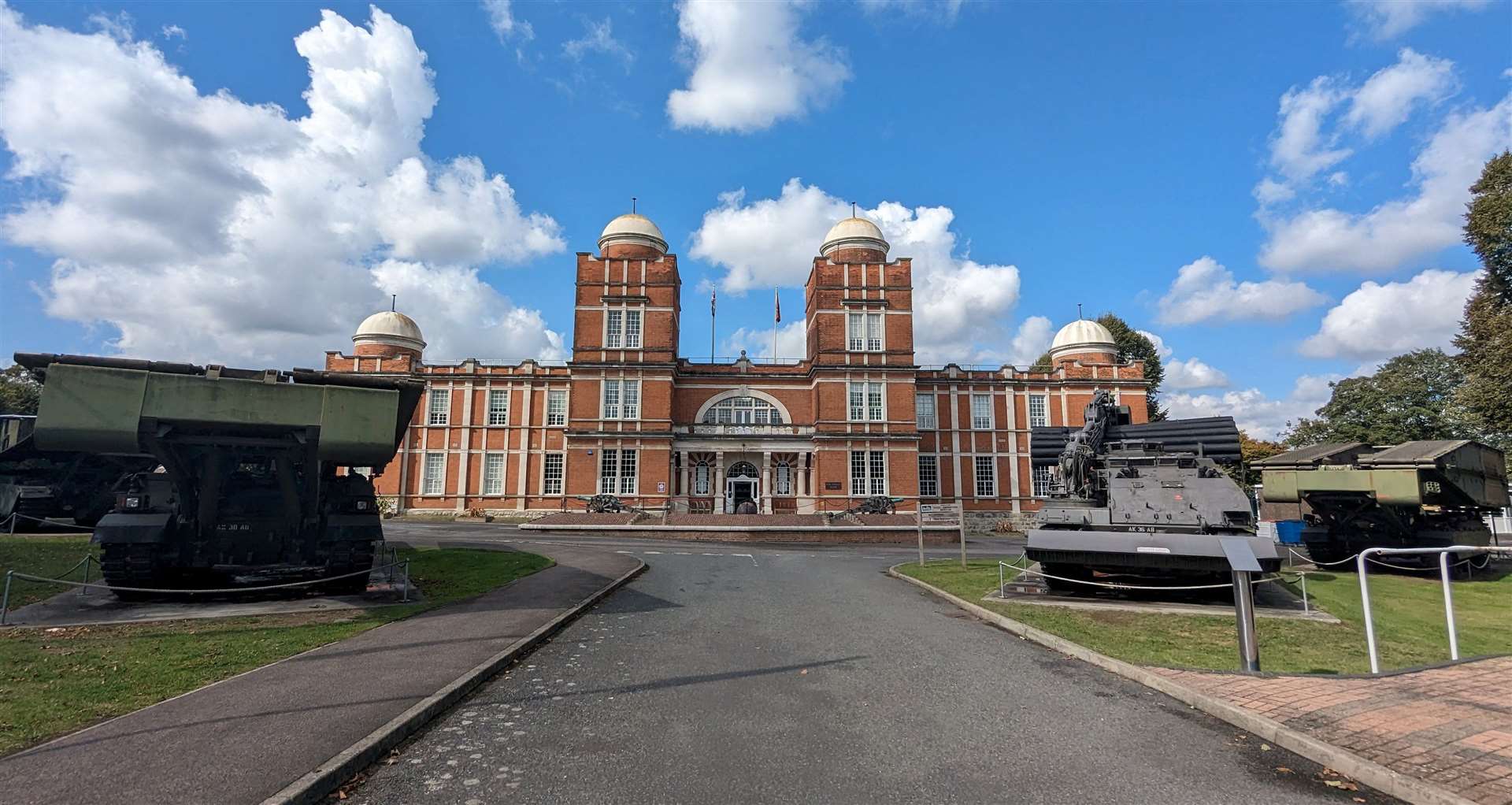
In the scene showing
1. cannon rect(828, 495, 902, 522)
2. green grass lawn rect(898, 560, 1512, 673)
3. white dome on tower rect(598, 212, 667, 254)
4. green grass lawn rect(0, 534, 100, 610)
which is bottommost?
green grass lawn rect(898, 560, 1512, 673)

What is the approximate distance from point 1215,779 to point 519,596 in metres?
10.1

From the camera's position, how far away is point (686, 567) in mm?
18109

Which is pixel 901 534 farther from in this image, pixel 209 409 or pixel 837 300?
pixel 209 409

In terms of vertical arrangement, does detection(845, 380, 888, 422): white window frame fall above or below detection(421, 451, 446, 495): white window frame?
above

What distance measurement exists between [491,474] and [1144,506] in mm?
41290

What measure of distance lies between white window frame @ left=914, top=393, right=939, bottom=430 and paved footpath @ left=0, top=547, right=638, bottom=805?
42.3 metres

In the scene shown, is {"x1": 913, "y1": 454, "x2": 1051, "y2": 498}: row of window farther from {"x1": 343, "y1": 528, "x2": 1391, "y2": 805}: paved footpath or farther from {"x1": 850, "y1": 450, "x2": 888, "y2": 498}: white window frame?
{"x1": 343, "y1": 528, "x2": 1391, "y2": 805}: paved footpath

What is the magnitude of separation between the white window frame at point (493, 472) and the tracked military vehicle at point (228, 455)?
34.3 m

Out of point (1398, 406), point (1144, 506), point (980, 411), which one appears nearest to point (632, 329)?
point (980, 411)

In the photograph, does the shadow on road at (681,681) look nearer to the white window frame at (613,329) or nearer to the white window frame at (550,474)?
the white window frame at (613,329)

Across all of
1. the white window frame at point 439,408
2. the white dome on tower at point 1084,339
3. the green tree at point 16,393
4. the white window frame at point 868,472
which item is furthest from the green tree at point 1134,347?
the green tree at point 16,393

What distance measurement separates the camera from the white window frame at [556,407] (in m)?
47.8

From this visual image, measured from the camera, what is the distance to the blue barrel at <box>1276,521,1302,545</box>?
25.0 metres

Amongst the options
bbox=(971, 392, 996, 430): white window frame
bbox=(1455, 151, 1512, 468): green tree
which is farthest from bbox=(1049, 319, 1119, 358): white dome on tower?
bbox=(1455, 151, 1512, 468): green tree
